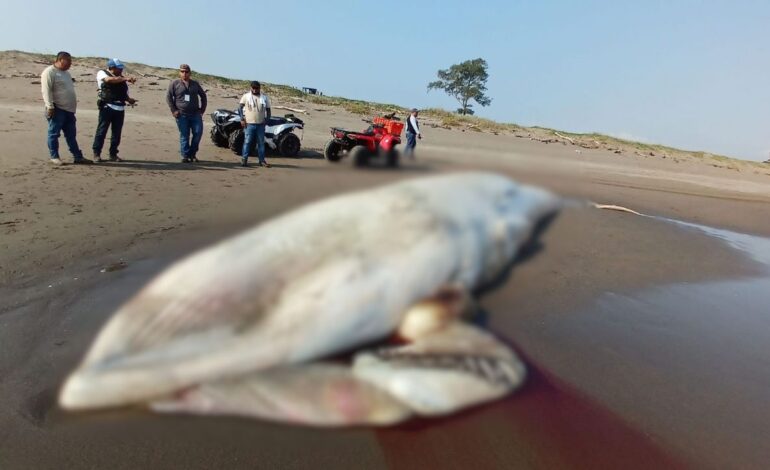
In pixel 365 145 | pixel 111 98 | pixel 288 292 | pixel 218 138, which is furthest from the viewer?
pixel 218 138

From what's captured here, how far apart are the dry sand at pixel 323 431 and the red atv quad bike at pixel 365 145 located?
0.16 feet

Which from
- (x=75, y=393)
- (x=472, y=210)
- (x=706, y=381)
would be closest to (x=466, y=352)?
(x=472, y=210)

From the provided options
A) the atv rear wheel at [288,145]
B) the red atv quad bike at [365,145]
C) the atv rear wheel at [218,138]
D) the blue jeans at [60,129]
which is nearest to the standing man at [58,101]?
the blue jeans at [60,129]

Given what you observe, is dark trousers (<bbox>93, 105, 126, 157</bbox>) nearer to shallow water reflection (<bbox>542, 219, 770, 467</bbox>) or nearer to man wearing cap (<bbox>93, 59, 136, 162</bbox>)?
man wearing cap (<bbox>93, 59, 136, 162</bbox>)

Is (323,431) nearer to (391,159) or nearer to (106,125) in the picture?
(391,159)

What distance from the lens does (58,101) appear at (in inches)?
257

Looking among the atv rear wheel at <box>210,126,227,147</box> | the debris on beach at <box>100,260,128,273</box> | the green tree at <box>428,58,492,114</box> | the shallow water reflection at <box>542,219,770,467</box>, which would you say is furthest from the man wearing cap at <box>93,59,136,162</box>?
the green tree at <box>428,58,492,114</box>

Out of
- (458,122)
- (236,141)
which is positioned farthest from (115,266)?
(458,122)

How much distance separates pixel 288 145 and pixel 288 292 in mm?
8726

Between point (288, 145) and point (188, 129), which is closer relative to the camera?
point (188, 129)

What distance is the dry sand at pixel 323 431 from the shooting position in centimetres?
108

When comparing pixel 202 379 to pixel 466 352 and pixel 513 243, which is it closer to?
pixel 466 352

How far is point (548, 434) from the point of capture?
2895 millimetres

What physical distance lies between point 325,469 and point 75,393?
2.21 m
